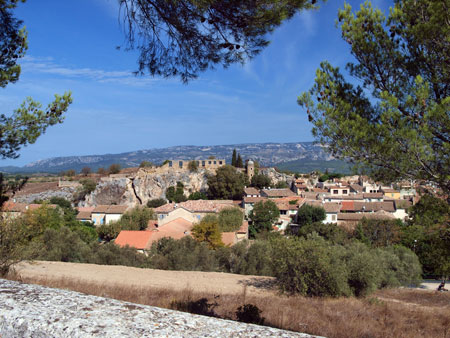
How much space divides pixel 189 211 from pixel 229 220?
4693 mm

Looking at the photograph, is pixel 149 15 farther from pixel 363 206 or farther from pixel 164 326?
pixel 363 206

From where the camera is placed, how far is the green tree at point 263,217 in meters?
40.0

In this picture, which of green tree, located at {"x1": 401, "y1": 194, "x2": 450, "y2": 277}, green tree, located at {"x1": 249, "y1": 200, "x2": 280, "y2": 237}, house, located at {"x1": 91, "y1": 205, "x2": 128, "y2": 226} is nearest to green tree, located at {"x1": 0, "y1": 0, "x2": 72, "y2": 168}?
green tree, located at {"x1": 401, "y1": 194, "x2": 450, "y2": 277}

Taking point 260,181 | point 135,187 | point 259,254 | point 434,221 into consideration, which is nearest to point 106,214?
point 135,187

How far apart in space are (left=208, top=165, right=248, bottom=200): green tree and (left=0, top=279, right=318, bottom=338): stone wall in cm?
5209

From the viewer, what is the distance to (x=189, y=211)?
3847 cm

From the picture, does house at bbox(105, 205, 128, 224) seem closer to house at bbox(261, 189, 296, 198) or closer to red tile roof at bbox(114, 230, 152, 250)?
red tile roof at bbox(114, 230, 152, 250)

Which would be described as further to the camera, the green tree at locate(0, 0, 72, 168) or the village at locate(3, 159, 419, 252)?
the village at locate(3, 159, 419, 252)

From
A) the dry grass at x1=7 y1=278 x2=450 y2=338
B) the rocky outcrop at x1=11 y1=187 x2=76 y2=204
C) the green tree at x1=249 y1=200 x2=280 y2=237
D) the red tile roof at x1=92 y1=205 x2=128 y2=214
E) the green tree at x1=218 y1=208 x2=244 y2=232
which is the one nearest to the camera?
the dry grass at x1=7 y1=278 x2=450 y2=338

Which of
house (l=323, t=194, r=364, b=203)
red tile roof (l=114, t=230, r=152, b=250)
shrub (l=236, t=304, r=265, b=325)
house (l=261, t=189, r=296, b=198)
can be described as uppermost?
shrub (l=236, t=304, r=265, b=325)

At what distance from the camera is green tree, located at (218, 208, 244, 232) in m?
35.8

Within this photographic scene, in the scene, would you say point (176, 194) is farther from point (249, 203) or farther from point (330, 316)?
point (330, 316)

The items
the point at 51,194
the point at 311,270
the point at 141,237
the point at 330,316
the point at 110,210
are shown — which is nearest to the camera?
the point at 330,316

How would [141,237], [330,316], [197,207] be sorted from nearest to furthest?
[330,316] → [141,237] → [197,207]
